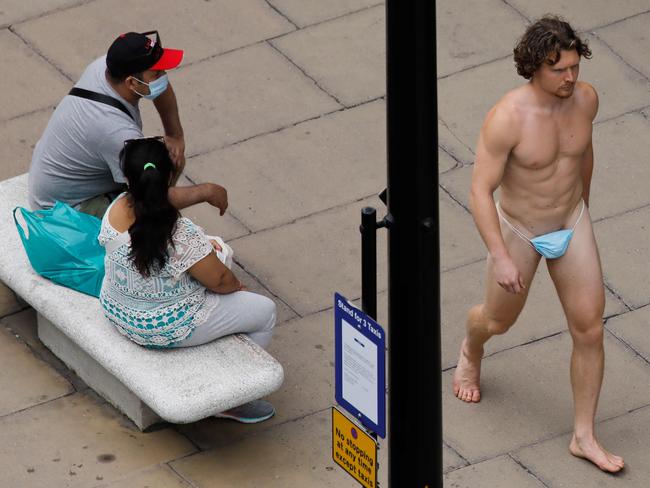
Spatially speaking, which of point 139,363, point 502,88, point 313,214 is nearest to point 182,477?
point 139,363

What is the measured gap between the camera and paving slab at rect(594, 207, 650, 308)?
9055 millimetres

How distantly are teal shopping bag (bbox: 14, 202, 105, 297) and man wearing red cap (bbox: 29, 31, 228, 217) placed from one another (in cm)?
22

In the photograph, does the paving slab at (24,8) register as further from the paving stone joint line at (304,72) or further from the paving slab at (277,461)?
the paving slab at (277,461)

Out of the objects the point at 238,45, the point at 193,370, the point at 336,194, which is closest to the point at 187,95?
the point at 238,45

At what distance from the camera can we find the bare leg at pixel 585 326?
7730 millimetres

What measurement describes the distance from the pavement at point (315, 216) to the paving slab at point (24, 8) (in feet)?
0.04

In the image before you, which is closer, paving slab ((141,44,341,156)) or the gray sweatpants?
the gray sweatpants

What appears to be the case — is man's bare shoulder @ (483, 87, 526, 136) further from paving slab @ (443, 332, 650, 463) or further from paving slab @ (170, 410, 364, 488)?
paving slab @ (170, 410, 364, 488)

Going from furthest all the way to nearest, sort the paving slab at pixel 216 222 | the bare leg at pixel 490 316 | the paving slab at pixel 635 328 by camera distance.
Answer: the paving slab at pixel 216 222 → the paving slab at pixel 635 328 → the bare leg at pixel 490 316

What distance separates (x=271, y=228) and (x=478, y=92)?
1.76 metres

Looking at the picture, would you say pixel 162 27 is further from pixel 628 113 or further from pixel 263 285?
pixel 628 113

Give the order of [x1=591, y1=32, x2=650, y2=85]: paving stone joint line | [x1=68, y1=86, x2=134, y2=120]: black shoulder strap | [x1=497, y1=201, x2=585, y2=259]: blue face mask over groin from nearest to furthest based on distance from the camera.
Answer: [x1=497, y1=201, x2=585, y2=259]: blue face mask over groin, [x1=68, y1=86, x2=134, y2=120]: black shoulder strap, [x1=591, y1=32, x2=650, y2=85]: paving stone joint line

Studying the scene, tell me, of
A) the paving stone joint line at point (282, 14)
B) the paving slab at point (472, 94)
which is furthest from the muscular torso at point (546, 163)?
the paving stone joint line at point (282, 14)

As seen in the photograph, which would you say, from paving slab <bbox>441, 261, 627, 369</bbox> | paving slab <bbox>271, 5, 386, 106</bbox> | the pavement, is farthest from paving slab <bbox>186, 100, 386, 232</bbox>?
paving slab <bbox>441, 261, 627, 369</bbox>
